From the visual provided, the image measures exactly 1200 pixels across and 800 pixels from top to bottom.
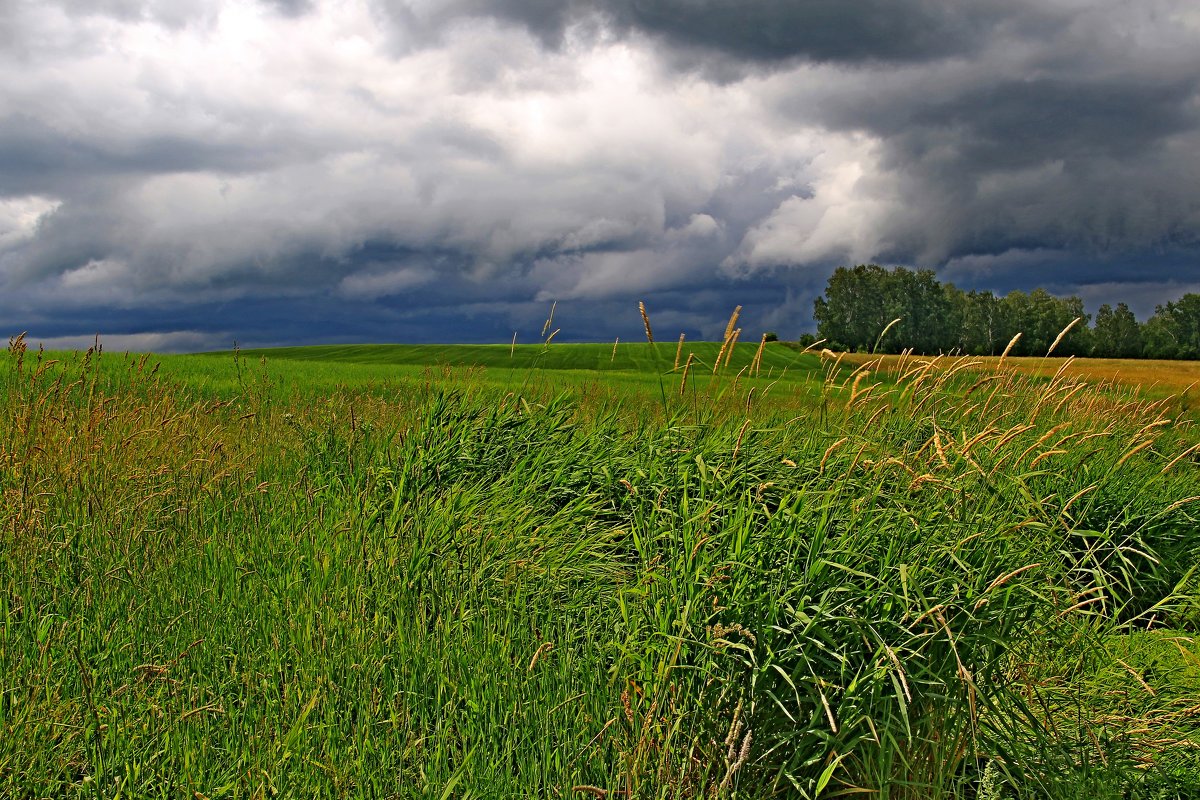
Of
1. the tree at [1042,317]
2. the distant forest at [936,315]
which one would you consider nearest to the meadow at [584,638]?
the distant forest at [936,315]

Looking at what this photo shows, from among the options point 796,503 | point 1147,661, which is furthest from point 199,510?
point 1147,661

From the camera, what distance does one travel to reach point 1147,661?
4.88 m

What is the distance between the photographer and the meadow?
3.07 m

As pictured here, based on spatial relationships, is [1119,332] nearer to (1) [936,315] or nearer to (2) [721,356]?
(1) [936,315]

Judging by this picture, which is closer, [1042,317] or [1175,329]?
[1042,317]

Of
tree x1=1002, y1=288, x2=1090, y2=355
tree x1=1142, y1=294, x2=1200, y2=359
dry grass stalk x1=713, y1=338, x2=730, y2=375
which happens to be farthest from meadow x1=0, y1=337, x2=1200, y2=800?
tree x1=1142, y1=294, x2=1200, y2=359

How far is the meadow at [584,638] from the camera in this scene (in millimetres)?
3074

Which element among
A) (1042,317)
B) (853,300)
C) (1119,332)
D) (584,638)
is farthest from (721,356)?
(1119,332)

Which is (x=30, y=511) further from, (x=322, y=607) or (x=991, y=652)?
(x=991, y=652)

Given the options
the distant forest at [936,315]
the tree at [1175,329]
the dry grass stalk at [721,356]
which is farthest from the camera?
the tree at [1175,329]

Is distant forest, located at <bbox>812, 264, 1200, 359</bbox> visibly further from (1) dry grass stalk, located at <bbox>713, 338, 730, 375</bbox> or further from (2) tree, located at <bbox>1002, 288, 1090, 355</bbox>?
(1) dry grass stalk, located at <bbox>713, 338, 730, 375</bbox>

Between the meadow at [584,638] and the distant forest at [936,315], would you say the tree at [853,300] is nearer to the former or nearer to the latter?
the distant forest at [936,315]

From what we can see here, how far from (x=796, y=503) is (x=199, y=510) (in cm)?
417

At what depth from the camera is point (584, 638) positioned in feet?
13.5
